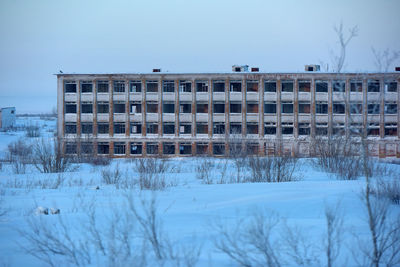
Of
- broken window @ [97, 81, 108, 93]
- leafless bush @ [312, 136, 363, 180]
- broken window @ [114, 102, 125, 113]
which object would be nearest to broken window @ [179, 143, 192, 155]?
broken window @ [114, 102, 125, 113]

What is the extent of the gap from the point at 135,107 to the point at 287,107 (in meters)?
17.6

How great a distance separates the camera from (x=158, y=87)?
43.8m

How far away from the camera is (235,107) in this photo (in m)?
43.5

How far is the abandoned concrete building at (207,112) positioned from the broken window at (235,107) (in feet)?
0.38

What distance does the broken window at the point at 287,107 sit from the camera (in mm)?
43375

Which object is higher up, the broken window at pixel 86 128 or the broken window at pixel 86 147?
the broken window at pixel 86 128

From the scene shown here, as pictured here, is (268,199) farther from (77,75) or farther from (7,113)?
(7,113)

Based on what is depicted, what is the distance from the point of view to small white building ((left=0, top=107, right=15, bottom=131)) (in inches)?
3085

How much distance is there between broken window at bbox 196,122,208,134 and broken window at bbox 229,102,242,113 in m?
3.40

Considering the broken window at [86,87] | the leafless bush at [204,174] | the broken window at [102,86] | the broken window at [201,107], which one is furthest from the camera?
the broken window at [86,87]

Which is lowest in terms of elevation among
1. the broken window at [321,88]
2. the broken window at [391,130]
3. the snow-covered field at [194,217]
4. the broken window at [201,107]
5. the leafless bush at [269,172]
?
the snow-covered field at [194,217]

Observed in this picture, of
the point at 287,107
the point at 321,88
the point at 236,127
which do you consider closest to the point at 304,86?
the point at 321,88

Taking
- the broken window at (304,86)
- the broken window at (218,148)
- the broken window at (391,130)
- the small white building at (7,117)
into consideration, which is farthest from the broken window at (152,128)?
the small white building at (7,117)

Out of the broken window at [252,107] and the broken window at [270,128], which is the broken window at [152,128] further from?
the broken window at [270,128]
